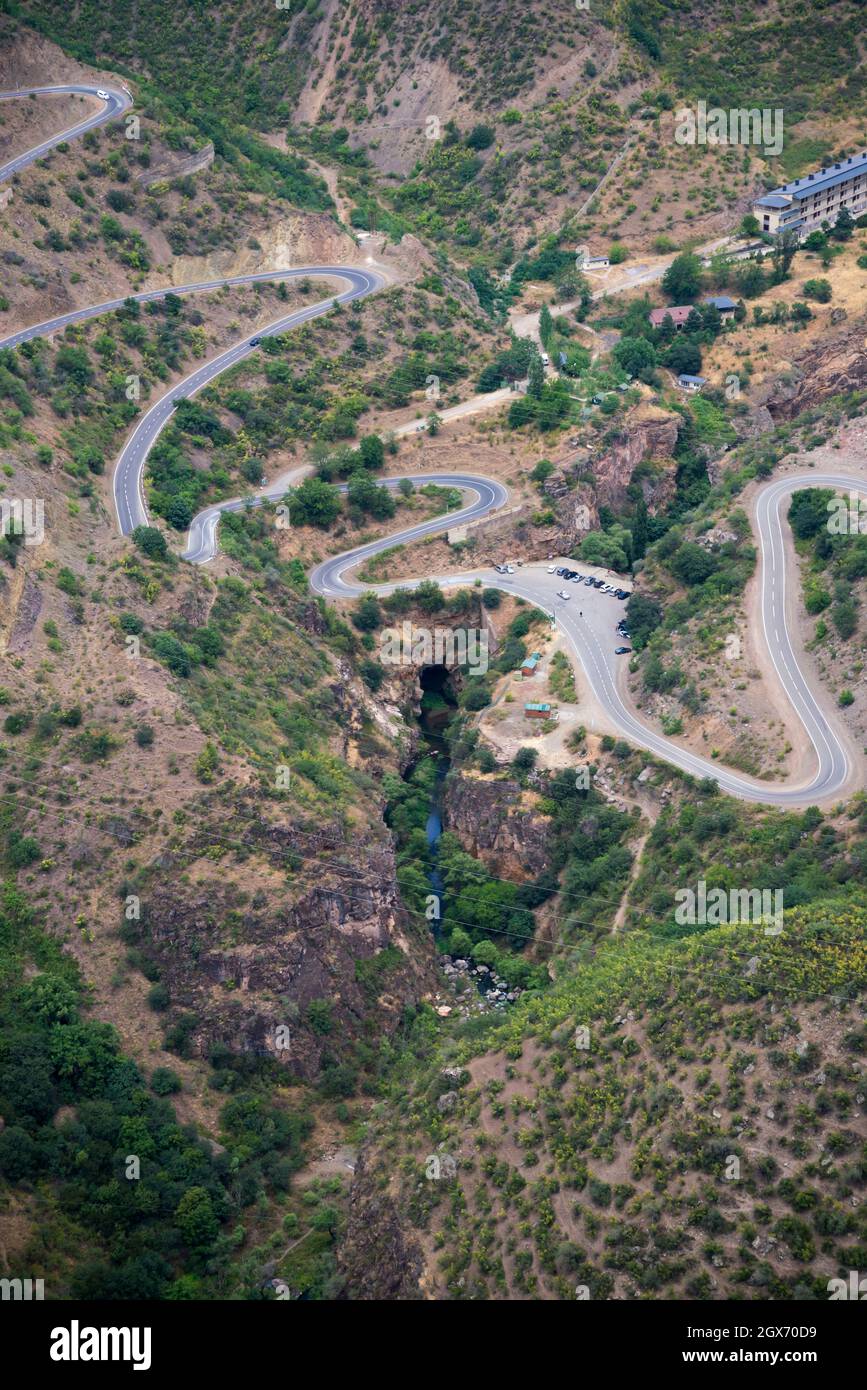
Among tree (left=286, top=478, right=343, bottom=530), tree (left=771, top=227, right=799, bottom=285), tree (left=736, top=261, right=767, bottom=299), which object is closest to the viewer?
tree (left=286, top=478, right=343, bottom=530)

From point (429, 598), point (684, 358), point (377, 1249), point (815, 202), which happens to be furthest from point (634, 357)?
point (377, 1249)

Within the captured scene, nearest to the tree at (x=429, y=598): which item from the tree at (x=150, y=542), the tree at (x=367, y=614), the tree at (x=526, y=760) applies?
the tree at (x=367, y=614)

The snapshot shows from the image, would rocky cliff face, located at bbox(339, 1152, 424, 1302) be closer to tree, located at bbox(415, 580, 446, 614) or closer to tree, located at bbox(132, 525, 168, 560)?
tree, located at bbox(132, 525, 168, 560)

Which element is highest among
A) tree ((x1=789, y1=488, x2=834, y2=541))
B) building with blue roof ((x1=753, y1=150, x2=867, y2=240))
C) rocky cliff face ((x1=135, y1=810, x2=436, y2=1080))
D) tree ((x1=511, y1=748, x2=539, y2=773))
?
building with blue roof ((x1=753, y1=150, x2=867, y2=240))

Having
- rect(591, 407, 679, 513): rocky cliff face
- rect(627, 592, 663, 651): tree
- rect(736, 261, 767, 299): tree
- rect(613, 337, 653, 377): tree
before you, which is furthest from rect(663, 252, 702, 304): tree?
rect(627, 592, 663, 651): tree

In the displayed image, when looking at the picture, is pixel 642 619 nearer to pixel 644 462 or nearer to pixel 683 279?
pixel 644 462

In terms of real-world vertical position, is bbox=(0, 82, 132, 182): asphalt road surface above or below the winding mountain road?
above
